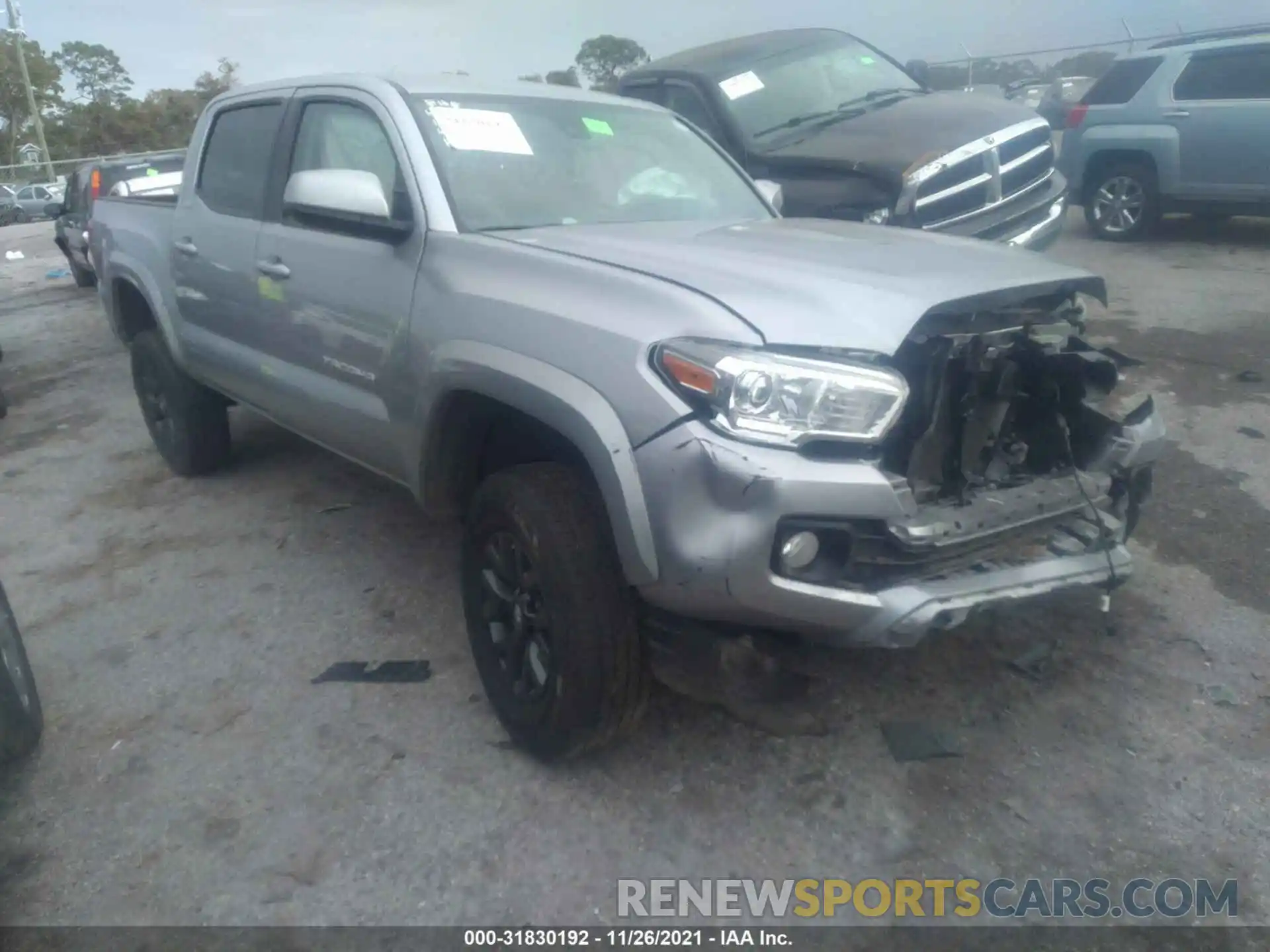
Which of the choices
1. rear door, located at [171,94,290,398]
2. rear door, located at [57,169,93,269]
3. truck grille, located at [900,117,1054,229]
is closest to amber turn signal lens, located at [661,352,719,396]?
rear door, located at [171,94,290,398]

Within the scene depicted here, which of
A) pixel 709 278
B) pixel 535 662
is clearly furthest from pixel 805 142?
pixel 535 662

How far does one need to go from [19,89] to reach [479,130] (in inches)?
2322

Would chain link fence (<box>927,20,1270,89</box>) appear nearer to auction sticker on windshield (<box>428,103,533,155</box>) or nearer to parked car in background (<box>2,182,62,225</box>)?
auction sticker on windshield (<box>428,103,533,155</box>)

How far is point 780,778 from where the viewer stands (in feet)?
9.64

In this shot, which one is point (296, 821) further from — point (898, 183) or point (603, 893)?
point (898, 183)

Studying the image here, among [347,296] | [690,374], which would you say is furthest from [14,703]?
[690,374]

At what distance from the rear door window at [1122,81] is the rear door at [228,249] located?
854 cm

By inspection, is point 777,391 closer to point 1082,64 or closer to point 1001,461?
point 1001,461

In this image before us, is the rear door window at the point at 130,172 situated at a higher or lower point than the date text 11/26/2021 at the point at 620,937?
higher

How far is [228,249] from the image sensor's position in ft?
14.4

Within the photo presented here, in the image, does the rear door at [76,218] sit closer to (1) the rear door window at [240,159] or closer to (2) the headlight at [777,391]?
(1) the rear door window at [240,159]

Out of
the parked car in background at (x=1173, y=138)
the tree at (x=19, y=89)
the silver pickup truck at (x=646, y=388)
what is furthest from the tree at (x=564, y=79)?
the tree at (x=19, y=89)

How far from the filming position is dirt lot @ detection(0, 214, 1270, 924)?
8.60 ft

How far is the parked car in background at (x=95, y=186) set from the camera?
39.2 feet
